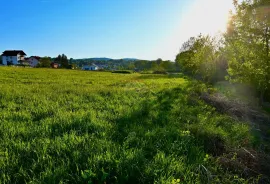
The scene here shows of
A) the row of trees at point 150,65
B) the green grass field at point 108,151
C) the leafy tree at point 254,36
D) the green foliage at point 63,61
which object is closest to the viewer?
the green grass field at point 108,151

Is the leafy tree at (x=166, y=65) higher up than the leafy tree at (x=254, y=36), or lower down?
higher up

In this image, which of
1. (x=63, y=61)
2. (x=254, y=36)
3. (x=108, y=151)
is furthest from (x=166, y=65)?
(x=108, y=151)

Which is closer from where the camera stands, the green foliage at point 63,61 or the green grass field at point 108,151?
the green grass field at point 108,151

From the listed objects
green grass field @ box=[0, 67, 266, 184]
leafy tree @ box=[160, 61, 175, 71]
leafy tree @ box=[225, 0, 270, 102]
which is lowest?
green grass field @ box=[0, 67, 266, 184]

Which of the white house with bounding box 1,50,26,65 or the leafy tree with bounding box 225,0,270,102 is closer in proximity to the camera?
the leafy tree with bounding box 225,0,270,102

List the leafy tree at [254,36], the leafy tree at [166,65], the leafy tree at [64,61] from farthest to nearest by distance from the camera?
the leafy tree at [166,65] → the leafy tree at [64,61] → the leafy tree at [254,36]

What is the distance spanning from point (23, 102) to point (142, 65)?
468 feet

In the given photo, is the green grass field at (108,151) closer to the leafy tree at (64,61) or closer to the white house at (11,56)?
the leafy tree at (64,61)

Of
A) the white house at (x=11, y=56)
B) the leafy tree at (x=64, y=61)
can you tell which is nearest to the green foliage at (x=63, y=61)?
the leafy tree at (x=64, y=61)

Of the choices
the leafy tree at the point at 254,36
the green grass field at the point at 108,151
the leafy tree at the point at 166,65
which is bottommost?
the green grass field at the point at 108,151

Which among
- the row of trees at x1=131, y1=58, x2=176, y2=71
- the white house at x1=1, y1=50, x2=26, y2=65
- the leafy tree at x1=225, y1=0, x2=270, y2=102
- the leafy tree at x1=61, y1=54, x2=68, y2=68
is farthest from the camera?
the row of trees at x1=131, y1=58, x2=176, y2=71

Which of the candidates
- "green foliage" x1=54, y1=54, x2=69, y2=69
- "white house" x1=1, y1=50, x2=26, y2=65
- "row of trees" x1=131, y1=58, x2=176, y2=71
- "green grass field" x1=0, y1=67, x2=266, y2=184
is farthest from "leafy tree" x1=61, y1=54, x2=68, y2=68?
"green grass field" x1=0, y1=67, x2=266, y2=184

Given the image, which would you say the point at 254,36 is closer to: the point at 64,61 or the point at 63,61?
the point at 64,61

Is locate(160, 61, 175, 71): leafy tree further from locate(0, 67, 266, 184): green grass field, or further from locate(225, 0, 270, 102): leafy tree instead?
locate(0, 67, 266, 184): green grass field
